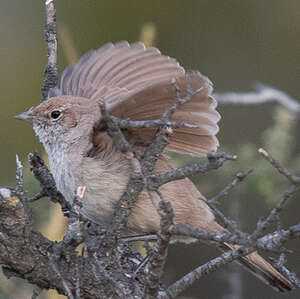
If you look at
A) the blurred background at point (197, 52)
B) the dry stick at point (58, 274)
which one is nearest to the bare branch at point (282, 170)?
the dry stick at point (58, 274)

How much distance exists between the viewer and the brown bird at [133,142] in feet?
13.3

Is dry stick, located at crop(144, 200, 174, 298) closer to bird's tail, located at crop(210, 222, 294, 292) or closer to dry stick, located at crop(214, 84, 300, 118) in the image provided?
bird's tail, located at crop(210, 222, 294, 292)

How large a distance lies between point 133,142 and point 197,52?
4.97 metres

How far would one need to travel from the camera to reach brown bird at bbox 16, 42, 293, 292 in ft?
13.3

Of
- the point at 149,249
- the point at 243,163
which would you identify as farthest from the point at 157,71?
the point at 149,249

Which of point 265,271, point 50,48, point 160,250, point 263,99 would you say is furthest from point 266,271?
point 50,48

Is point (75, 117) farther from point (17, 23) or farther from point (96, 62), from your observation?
point (17, 23)

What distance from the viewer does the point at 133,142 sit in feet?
14.2

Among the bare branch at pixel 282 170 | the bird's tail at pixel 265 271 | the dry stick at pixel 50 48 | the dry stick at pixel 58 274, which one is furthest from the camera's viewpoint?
the dry stick at pixel 50 48

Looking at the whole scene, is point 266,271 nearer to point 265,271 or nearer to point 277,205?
point 265,271

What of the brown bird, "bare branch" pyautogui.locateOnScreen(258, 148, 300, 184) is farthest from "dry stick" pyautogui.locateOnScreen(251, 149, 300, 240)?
the brown bird

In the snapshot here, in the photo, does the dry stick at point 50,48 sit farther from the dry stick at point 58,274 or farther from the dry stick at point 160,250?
the dry stick at point 160,250

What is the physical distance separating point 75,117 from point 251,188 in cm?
197

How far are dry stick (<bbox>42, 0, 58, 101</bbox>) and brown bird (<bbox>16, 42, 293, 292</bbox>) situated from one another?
110 millimetres
